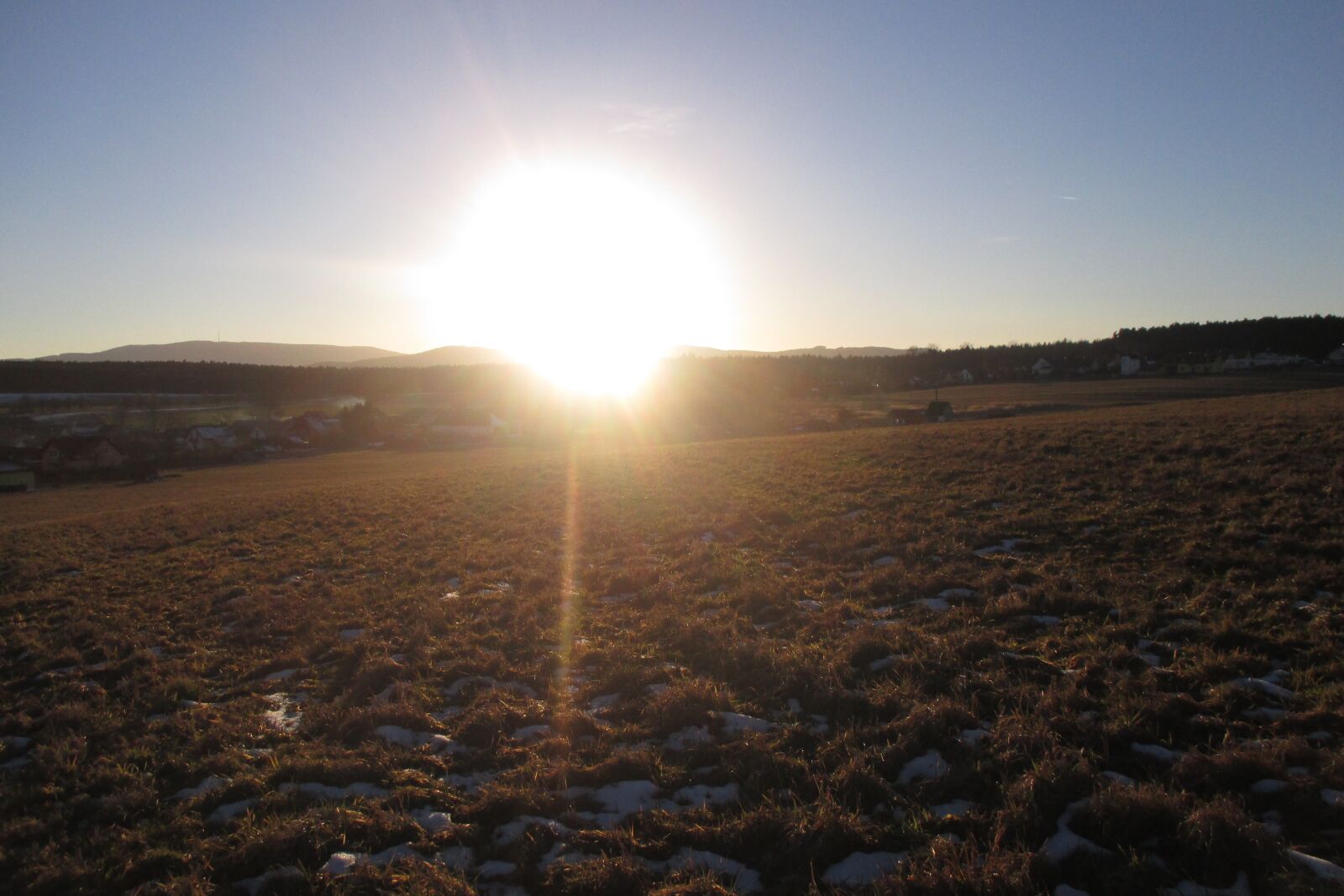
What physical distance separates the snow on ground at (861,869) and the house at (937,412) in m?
50.5

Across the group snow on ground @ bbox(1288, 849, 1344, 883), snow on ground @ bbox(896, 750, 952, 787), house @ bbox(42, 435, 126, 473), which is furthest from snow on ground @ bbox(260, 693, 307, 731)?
house @ bbox(42, 435, 126, 473)

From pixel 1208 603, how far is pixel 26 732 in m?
11.2

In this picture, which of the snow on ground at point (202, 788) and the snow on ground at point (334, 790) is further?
the snow on ground at point (202, 788)

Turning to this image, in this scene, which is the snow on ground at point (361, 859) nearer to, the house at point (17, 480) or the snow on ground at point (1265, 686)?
the snow on ground at point (1265, 686)

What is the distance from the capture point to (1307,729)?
5230 millimetres

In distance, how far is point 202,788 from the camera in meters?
5.64

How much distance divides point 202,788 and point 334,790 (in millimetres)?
1044

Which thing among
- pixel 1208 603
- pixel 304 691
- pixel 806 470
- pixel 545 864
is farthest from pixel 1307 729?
pixel 806 470

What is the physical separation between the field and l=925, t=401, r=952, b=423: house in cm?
4032

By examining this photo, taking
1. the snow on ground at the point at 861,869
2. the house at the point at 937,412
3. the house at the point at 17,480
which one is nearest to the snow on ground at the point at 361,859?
the snow on ground at the point at 861,869

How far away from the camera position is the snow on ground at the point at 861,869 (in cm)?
423

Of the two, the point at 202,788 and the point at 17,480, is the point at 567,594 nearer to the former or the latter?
the point at 202,788

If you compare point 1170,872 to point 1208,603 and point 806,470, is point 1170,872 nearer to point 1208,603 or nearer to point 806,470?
point 1208,603

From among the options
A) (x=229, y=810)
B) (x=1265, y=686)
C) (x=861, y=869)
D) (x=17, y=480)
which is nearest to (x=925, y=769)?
(x=861, y=869)
